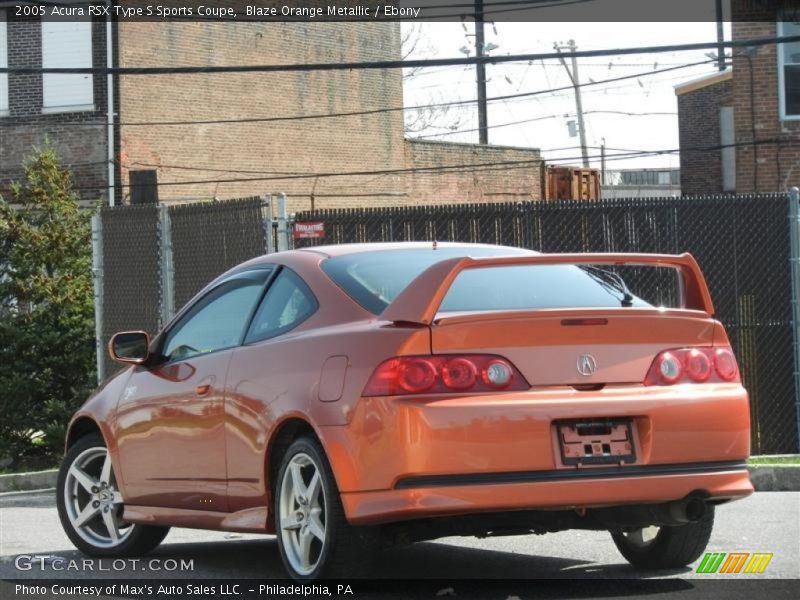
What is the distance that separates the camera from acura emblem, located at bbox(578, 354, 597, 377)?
6016 mm

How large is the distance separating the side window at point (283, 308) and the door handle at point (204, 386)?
0.26m

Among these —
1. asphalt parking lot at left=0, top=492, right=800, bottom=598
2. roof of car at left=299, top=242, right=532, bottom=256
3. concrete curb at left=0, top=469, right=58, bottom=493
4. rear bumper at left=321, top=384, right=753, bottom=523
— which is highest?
roof of car at left=299, top=242, right=532, bottom=256

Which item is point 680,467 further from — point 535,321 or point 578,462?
point 535,321

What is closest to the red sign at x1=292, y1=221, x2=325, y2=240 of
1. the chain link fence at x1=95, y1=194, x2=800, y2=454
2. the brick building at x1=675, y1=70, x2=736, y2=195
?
the chain link fence at x1=95, y1=194, x2=800, y2=454

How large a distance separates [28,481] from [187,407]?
8.33m

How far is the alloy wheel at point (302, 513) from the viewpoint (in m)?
6.24

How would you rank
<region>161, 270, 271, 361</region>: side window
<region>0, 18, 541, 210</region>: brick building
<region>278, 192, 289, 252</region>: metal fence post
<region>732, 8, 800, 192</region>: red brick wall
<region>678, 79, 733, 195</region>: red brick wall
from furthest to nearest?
<region>678, 79, 733, 195</region>: red brick wall, <region>0, 18, 541, 210</region>: brick building, <region>732, 8, 800, 192</region>: red brick wall, <region>278, 192, 289, 252</region>: metal fence post, <region>161, 270, 271, 361</region>: side window

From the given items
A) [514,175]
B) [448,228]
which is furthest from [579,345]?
[514,175]

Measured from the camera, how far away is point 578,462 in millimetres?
5910

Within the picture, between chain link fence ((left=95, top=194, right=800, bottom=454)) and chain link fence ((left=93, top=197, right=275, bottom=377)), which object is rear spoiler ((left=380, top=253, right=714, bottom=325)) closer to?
chain link fence ((left=95, top=194, right=800, bottom=454))

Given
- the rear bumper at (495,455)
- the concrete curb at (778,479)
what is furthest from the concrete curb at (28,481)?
the rear bumper at (495,455)

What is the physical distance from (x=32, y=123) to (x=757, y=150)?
15440mm

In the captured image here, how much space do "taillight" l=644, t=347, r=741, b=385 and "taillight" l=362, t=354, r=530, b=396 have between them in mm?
643

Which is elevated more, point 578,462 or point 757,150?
point 757,150
